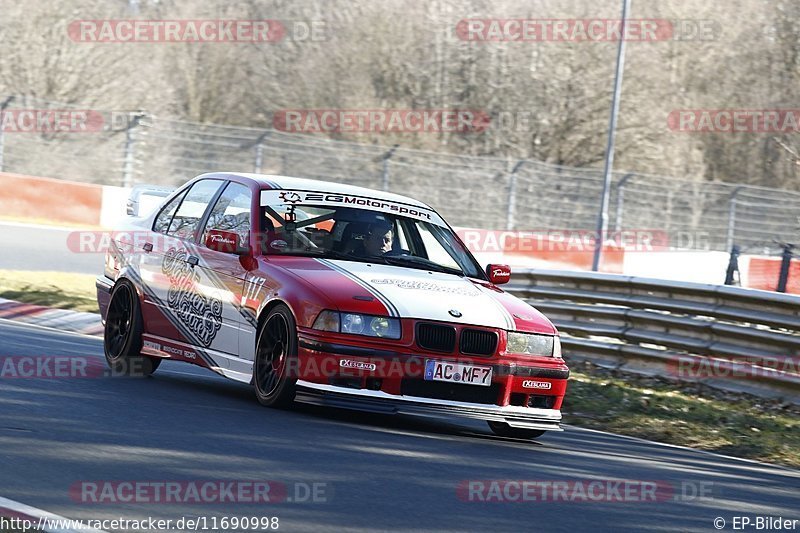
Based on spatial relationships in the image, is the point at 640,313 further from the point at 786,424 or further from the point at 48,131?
the point at 48,131

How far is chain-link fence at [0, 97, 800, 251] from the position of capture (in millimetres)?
28703

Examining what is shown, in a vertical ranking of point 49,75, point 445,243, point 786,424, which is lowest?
point 786,424

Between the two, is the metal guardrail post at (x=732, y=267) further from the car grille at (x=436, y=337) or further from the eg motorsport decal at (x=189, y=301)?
the car grille at (x=436, y=337)

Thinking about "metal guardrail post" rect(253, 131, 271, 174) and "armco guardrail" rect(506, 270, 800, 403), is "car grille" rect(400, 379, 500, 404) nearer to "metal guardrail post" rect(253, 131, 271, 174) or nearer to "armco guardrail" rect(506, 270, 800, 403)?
"armco guardrail" rect(506, 270, 800, 403)

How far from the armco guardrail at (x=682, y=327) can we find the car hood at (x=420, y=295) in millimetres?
3912

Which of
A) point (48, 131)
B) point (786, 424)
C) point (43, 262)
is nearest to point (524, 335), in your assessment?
point (786, 424)

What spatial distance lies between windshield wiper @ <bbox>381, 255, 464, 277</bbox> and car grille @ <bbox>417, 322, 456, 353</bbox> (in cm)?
104

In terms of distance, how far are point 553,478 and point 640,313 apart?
21.4 ft

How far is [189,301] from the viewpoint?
30.3 feet

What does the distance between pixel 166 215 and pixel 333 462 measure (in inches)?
156

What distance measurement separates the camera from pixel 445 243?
9523 millimetres

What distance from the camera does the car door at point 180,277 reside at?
9086mm

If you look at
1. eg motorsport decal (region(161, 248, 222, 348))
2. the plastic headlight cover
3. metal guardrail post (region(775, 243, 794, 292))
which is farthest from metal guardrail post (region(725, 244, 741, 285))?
the plastic headlight cover

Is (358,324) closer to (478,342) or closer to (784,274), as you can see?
(478,342)
